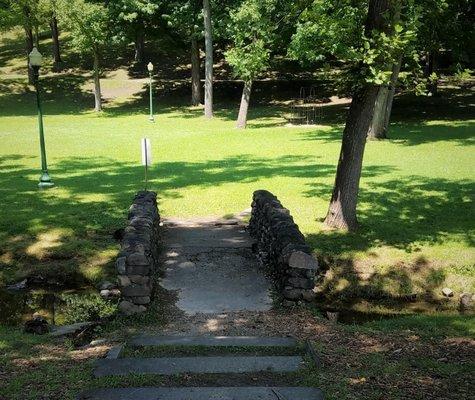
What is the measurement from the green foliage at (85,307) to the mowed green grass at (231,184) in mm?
785

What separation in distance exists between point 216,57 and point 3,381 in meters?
49.6

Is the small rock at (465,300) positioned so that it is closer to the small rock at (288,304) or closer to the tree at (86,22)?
the small rock at (288,304)

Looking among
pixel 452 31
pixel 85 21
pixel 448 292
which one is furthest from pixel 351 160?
pixel 85 21

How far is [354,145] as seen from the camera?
490 inches

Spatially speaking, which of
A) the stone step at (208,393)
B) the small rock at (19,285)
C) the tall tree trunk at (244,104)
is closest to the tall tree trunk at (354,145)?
the stone step at (208,393)

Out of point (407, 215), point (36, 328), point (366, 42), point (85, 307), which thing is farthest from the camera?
point (407, 215)

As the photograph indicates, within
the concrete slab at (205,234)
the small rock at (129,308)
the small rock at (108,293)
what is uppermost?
the small rock at (129,308)

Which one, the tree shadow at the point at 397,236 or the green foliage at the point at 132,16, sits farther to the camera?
the green foliage at the point at 132,16

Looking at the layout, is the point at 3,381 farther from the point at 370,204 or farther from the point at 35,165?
the point at 35,165

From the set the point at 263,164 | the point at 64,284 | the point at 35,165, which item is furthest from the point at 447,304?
the point at 35,165

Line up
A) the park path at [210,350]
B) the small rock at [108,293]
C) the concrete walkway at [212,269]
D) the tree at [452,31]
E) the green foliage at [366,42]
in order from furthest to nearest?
the tree at [452,31] < the small rock at [108,293] < the green foliage at [366,42] < the concrete walkway at [212,269] < the park path at [210,350]

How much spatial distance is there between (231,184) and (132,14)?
22.8m

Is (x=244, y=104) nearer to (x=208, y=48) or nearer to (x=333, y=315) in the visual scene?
(x=208, y=48)

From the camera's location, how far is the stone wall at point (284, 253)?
30.6ft
